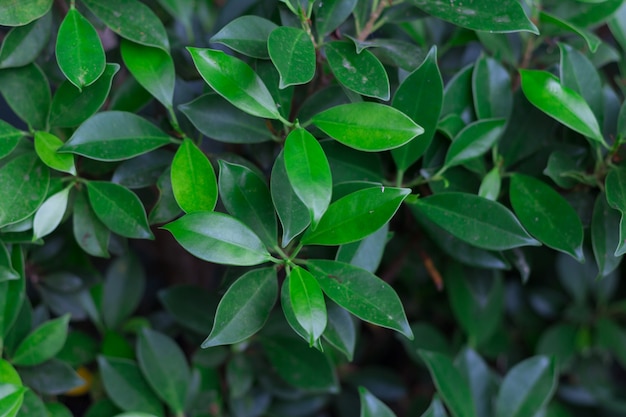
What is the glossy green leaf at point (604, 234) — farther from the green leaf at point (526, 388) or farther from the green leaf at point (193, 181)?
the green leaf at point (193, 181)

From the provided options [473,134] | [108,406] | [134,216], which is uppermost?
[473,134]

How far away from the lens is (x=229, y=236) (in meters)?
0.60

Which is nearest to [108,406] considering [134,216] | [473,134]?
[134,216]

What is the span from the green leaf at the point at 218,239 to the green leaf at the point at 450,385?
313mm

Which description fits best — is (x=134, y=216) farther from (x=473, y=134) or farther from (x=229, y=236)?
(x=473, y=134)

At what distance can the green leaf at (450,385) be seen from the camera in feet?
2.68

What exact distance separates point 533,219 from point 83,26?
509 millimetres

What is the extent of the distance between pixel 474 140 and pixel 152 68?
0.36 meters

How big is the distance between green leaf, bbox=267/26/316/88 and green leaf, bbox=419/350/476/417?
1.29 feet

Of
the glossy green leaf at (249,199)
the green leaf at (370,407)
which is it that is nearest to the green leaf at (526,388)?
the green leaf at (370,407)

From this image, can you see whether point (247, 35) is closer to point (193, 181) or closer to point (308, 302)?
point (193, 181)

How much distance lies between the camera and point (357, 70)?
2.13 feet

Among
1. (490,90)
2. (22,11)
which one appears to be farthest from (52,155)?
(490,90)

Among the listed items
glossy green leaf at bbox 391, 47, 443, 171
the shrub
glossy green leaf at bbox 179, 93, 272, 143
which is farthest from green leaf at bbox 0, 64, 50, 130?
glossy green leaf at bbox 391, 47, 443, 171
